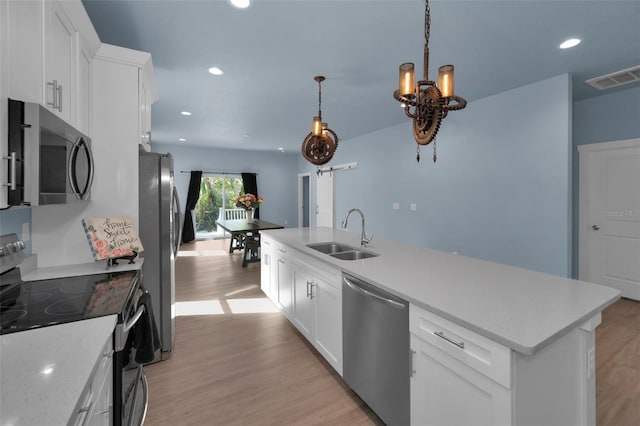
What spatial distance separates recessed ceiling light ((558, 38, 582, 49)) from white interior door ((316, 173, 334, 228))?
16.9ft

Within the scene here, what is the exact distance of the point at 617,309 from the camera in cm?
350

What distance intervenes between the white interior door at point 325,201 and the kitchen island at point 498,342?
18.3ft

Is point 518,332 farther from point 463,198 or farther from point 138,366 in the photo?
point 463,198

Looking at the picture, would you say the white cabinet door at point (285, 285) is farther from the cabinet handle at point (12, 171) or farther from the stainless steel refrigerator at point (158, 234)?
the cabinet handle at point (12, 171)

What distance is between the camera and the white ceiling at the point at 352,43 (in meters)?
2.09

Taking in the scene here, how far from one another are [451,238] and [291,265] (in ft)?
9.16

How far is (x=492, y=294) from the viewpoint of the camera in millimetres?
1420

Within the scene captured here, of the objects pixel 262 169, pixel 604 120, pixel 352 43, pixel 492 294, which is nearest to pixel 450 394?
pixel 492 294

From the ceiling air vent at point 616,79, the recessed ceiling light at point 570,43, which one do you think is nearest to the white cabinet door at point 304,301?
the recessed ceiling light at point 570,43

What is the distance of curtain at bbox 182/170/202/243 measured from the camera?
784cm

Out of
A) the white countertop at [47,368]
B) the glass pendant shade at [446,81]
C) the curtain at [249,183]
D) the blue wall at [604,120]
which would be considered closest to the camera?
the white countertop at [47,368]

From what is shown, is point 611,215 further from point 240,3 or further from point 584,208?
point 240,3

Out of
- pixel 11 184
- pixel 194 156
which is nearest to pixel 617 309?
pixel 11 184

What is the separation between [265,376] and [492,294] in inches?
66.1
